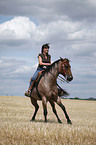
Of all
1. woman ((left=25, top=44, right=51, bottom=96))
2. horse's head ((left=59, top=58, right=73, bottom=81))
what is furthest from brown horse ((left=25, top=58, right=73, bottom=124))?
woman ((left=25, top=44, right=51, bottom=96))

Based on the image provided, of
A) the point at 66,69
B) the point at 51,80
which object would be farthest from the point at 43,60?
the point at 66,69

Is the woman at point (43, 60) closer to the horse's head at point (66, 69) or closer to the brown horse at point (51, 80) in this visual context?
the brown horse at point (51, 80)

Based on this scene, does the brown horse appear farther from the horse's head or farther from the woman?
the woman

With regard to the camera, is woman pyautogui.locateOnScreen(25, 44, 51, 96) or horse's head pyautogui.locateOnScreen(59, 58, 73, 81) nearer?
horse's head pyautogui.locateOnScreen(59, 58, 73, 81)

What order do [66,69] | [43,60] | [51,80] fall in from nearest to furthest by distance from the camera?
1. [66,69]
2. [51,80]
3. [43,60]

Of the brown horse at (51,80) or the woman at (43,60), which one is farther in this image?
the woman at (43,60)

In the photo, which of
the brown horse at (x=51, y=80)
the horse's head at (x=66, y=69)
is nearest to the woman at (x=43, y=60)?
the brown horse at (x=51, y=80)

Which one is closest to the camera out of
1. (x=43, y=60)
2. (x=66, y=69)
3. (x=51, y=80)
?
(x=66, y=69)

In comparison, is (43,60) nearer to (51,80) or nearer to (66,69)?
(51,80)

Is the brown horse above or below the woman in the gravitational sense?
below

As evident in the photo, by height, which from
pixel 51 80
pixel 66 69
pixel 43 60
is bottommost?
pixel 51 80

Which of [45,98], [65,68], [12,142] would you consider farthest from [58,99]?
[12,142]

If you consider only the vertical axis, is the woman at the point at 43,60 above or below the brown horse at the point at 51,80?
above

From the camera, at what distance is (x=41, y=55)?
9.27 m
